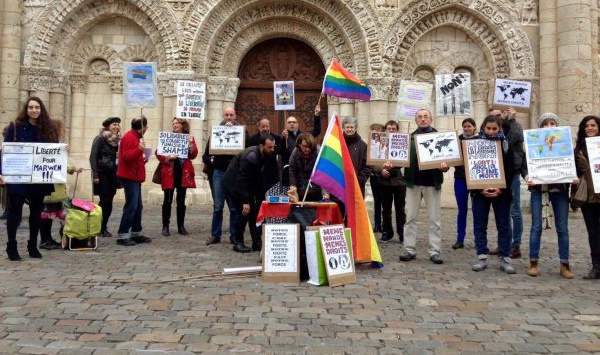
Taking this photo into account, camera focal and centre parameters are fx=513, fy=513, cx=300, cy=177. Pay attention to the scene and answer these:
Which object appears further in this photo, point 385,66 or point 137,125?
point 385,66

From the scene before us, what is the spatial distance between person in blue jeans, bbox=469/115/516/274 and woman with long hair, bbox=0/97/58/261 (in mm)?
6173

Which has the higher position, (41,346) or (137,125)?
(137,125)

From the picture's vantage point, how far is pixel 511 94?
9.26 m

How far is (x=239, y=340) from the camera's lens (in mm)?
4219

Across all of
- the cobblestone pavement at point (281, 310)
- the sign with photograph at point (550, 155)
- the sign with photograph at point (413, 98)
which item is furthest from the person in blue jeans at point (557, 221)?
the sign with photograph at point (413, 98)

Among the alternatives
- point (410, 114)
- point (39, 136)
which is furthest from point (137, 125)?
point (410, 114)

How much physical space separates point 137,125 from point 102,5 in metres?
8.29

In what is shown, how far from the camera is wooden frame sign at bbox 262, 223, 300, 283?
626 cm

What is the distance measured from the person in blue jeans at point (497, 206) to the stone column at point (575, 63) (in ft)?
28.1

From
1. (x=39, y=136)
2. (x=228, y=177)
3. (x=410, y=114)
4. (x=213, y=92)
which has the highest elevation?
(x=213, y=92)

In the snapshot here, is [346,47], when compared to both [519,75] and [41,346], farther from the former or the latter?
[41,346]

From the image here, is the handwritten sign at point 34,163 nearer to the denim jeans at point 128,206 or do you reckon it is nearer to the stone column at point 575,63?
the denim jeans at point 128,206

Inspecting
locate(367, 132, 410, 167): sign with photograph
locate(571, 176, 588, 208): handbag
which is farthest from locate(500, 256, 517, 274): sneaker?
locate(367, 132, 410, 167): sign with photograph

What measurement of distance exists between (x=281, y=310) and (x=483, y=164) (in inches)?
148
